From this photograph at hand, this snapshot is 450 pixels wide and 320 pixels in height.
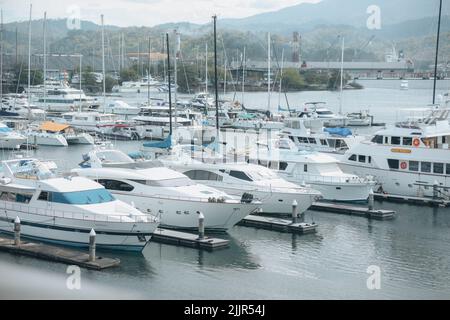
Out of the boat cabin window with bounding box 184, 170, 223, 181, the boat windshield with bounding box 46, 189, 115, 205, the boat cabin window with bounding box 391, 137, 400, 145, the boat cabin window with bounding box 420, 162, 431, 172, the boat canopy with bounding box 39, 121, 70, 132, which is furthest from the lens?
the boat canopy with bounding box 39, 121, 70, 132

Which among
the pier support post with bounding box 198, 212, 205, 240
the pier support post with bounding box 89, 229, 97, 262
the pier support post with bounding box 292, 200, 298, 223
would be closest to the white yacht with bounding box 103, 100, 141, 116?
the pier support post with bounding box 292, 200, 298, 223

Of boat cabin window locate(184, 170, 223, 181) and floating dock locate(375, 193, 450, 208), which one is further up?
boat cabin window locate(184, 170, 223, 181)

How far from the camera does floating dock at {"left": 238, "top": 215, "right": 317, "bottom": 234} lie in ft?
77.9

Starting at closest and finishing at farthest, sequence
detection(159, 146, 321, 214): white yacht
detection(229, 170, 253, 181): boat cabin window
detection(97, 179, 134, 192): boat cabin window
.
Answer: detection(97, 179, 134, 192): boat cabin window < detection(159, 146, 321, 214): white yacht < detection(229, 170, 253, 181): boat cabin window

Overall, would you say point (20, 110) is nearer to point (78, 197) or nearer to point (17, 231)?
point (78, 197)

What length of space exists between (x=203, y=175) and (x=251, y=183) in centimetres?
173

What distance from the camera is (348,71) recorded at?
188 m

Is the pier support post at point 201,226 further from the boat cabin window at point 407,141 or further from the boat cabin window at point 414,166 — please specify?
the boat cabin window at point 407,141

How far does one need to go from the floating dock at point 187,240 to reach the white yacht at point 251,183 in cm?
381

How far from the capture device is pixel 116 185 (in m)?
23.2

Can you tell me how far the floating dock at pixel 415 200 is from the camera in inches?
1134

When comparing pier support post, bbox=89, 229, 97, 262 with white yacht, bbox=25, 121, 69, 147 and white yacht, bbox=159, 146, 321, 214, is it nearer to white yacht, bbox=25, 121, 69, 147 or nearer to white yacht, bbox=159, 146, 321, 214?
white yacht, bbox=159, 146, 321, 214

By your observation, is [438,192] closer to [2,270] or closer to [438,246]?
[438,246]
